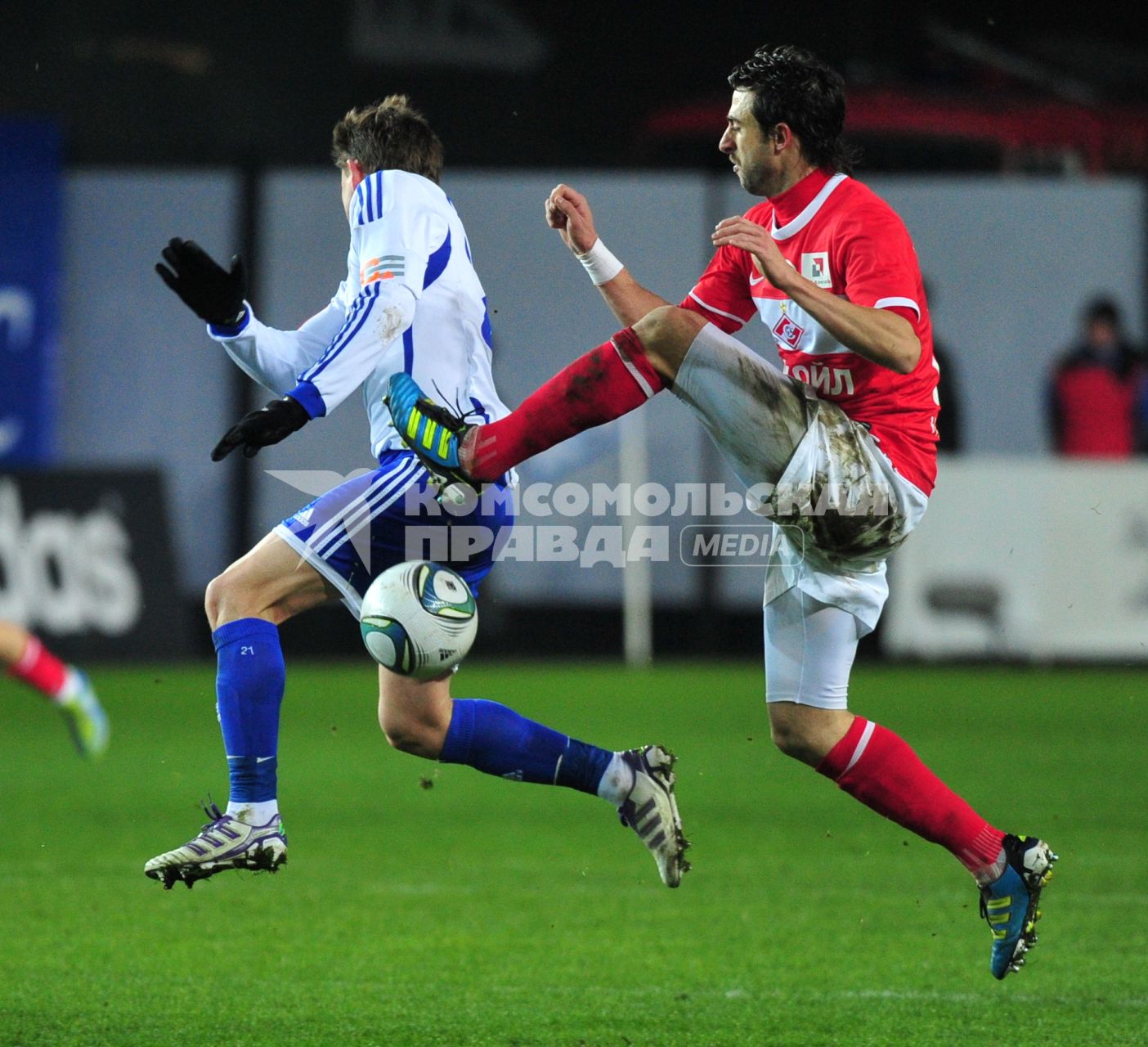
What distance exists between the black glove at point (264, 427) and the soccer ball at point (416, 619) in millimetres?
447

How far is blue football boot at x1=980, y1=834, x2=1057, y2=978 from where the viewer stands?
4559 mm

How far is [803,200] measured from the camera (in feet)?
14.9

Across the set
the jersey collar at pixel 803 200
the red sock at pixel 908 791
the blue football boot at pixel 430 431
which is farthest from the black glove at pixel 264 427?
the red sock at pixel 908 791

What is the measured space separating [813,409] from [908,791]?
95cm

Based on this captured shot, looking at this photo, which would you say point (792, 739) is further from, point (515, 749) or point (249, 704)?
point (249, 704)

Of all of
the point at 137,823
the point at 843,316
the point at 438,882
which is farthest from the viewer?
the point at 137,823

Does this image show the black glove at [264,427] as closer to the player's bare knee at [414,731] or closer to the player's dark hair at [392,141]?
the player's dark hair at [392,141]

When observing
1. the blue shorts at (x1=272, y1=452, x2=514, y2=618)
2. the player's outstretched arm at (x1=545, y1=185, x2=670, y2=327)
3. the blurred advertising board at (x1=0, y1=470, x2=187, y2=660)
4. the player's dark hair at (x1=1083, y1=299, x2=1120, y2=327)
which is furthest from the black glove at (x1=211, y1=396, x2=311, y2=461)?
the player's dark hair at (x1=1083, y1=299, x2=1120, y2=327)

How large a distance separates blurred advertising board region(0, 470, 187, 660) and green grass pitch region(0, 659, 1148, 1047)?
1977 mm

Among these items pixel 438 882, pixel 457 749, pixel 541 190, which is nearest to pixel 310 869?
pixel 438 882

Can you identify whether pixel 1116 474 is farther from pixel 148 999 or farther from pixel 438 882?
pixel 148 999

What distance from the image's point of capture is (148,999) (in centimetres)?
462

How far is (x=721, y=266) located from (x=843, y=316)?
0.81 m

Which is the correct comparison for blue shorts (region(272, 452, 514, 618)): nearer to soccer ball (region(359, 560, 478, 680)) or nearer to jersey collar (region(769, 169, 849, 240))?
soccer ball (region(359, 560, 478, 680))
